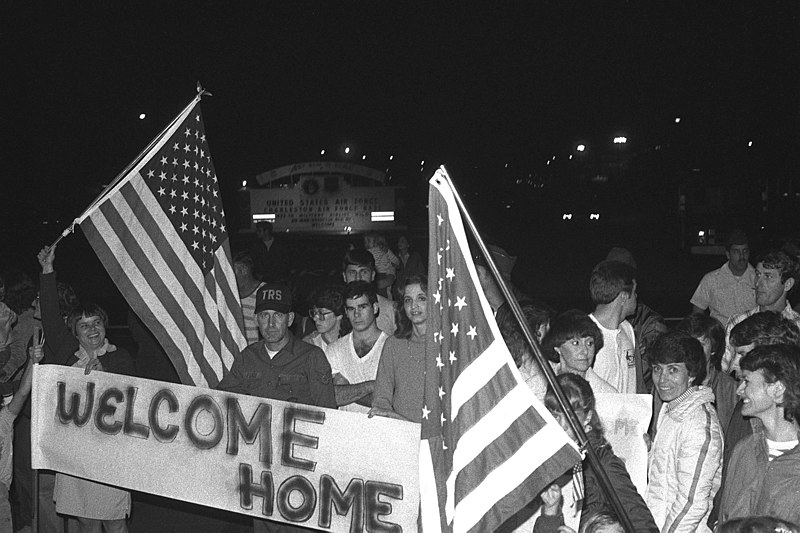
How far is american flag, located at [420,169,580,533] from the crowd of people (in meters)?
0.27

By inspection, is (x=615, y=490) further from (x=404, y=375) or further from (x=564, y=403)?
(x=404, y=375)

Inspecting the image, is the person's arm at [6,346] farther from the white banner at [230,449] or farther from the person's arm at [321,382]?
the person's arm at [321,382]

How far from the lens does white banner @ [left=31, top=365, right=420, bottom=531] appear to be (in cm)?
545

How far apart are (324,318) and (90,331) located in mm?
1686

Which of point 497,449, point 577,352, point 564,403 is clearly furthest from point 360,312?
point 564,403

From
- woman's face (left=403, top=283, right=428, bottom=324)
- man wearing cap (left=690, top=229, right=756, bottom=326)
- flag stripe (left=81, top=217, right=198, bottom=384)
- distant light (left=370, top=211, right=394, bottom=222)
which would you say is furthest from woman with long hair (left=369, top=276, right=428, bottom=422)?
distant light (left=370, top=211, right=394, bottom=222)

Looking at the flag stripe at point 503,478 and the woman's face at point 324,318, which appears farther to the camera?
the woman's face at point 324,318

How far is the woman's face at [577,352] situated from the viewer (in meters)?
5.54

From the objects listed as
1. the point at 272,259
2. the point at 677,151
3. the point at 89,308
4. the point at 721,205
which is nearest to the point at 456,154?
the point at 677,151

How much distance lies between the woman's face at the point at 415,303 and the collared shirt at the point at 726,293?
4.73 metres

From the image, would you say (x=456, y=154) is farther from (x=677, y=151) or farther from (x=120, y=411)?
(x=120, y=411)

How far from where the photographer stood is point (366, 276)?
27.9 feet

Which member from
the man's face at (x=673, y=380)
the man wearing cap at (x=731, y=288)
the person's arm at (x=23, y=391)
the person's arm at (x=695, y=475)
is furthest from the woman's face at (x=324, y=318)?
the man wearing cap at (x=731, y=288)

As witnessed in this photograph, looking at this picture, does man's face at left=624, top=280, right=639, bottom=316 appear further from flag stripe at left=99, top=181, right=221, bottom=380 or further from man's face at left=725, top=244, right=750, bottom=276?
man's face at left=725, top=244, right=750, bottom=276
